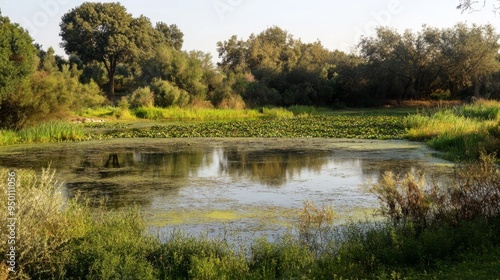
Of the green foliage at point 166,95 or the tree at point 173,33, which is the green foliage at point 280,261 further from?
the tree at point 173,33

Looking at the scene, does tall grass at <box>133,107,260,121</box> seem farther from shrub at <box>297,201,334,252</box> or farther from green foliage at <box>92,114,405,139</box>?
shrub at <box>297,201,334,252</box>

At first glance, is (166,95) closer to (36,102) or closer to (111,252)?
(36,102)

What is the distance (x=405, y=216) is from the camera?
7.57 m

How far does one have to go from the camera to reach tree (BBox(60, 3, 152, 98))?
5009cm

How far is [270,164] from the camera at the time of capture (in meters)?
15.2

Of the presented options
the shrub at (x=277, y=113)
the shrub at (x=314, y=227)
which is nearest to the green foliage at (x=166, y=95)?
the shrub at (x=277, y=113)

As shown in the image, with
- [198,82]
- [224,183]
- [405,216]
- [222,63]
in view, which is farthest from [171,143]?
[222,63]

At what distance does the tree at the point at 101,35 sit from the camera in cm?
5009

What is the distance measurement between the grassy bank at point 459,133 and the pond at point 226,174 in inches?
26.9

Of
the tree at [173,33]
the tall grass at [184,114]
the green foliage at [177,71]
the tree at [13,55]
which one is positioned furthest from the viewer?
the tree at [173,33]

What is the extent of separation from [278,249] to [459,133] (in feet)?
43.8

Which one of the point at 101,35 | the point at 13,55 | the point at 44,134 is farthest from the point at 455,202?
the point at 101,35

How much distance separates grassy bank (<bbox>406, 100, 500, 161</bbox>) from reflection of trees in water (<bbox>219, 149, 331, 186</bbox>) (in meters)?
3.80

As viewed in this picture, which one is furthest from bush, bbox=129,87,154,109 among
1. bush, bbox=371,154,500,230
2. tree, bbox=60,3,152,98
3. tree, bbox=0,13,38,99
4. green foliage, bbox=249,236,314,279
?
green foliage, bbox=249,236,314,279
